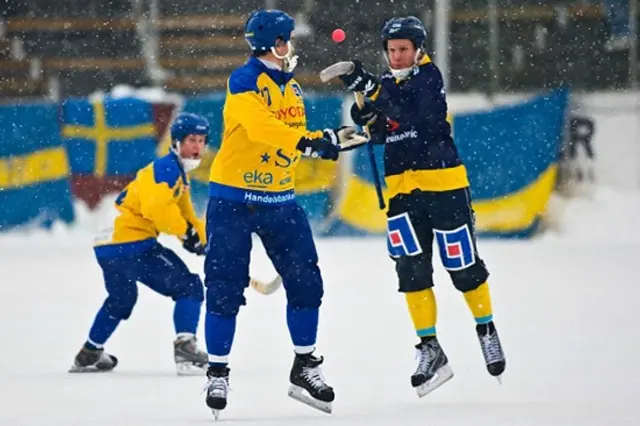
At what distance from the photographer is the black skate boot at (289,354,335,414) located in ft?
20.6

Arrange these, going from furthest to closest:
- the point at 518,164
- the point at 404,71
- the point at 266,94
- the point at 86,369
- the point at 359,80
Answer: the point at 518,164
the point at 86,369
the point at 404,71
the point at 359,80
the point at 266,94

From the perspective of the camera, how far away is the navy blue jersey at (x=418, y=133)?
6.67m

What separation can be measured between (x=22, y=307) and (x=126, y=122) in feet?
19.8

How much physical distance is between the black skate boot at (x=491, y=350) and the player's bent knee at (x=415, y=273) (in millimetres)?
355

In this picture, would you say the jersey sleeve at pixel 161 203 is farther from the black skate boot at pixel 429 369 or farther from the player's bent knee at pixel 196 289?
the black skate boot at pixel 429 369

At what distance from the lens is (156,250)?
26.3 ft

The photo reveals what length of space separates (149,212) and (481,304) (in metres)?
2.12

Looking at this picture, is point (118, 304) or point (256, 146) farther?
point (118, 304)

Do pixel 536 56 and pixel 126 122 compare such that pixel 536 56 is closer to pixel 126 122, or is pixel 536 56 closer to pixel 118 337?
pixel 126 122

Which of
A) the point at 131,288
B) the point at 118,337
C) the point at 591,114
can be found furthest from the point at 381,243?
the point at 131,288

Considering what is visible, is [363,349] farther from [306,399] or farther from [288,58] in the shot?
[288,58]

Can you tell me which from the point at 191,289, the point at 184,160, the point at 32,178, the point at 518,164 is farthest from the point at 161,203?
the point at 32,178

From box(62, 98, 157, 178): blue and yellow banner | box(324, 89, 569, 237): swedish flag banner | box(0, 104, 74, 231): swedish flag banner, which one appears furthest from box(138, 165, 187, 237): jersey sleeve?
box(0, 104, 74, 231): swedish flag banner

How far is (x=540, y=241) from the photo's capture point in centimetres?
1511
